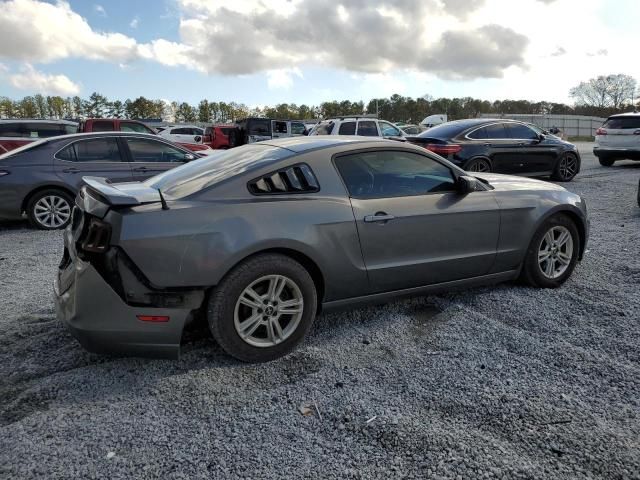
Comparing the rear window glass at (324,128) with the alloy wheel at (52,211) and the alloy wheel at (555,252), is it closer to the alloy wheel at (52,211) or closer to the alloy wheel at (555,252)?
the alloy wheel at (52,211)

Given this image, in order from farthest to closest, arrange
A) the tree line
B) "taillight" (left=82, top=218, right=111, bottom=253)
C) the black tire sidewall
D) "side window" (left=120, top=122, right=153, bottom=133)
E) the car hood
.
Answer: the tree line < "side window" (left=120, top=122, right=153, bottom=133) < the black tire sidewall < the car hood < "taillight" (left=82, top=218, right=111, bottom=253)

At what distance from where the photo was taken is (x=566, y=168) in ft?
39.9

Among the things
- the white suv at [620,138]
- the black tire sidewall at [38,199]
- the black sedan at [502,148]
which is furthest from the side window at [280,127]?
the black tire sidewall at [38,199]

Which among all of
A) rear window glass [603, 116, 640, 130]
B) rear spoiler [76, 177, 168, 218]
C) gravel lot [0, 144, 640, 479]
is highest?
rear window glass [603, 116, 640, 130]

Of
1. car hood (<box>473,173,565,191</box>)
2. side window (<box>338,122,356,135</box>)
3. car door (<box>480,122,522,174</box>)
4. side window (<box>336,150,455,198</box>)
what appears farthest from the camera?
side window (<box>338,122,356,135</box>)

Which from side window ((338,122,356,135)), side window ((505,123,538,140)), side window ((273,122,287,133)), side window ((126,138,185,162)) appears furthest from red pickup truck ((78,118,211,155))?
side window ((273,122,287,133))

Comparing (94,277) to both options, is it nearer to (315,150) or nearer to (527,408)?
(315,150)

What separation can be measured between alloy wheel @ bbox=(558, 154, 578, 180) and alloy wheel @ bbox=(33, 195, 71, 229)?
1048 centimetres

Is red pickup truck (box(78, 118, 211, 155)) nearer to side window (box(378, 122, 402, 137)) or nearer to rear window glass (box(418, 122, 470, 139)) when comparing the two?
side window (box(378, 122, 402, 137))

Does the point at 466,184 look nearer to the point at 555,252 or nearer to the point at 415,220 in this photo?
the point at 415,220

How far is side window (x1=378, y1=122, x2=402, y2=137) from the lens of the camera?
16156 mm

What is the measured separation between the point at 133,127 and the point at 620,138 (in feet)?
46.5

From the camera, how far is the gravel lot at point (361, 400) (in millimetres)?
2381

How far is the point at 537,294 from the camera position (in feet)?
14.7
